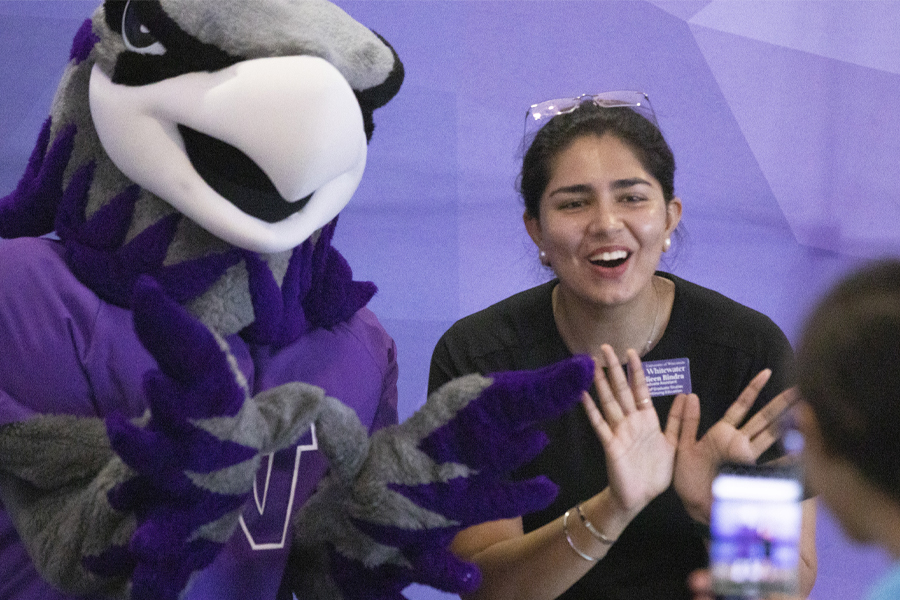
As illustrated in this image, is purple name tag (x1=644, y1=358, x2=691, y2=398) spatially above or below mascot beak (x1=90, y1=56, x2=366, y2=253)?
below

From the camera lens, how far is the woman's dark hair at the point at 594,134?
1304mm

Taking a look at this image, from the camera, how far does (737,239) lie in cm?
222

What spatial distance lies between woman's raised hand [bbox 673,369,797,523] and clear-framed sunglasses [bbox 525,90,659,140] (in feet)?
1.51

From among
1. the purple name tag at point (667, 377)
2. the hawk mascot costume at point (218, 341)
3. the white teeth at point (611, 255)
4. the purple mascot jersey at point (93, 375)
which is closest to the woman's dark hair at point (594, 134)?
the white teeth at point (611, 255)

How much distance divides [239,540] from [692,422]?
62cm

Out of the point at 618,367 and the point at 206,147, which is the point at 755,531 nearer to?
the point at 618,367

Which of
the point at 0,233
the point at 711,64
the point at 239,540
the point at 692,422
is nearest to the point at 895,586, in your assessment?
the point at 692,422

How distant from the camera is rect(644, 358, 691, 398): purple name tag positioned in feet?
4.18

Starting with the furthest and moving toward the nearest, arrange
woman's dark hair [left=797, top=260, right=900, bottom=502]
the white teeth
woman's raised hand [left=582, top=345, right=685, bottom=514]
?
the white teeth < woman's raised hand [left=582, top=345, right=685, bottom=514] < woman's dark hair [left=797, top=260, right=900, bottom=502]

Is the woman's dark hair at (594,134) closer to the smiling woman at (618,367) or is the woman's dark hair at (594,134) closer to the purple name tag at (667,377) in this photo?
the smiling woman at (618,367)

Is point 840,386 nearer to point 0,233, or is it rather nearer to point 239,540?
point 239,540

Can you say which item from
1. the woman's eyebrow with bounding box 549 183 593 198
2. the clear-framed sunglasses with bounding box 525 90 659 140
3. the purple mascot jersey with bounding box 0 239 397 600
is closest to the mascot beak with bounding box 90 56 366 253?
the purple mascot jersey with bounding box 0 239 397 600

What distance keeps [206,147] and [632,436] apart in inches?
25.7

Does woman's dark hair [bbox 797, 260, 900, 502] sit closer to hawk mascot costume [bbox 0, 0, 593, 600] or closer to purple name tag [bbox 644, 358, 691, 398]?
hawk mascot costume [bbox 0, 0, 593, 600]
